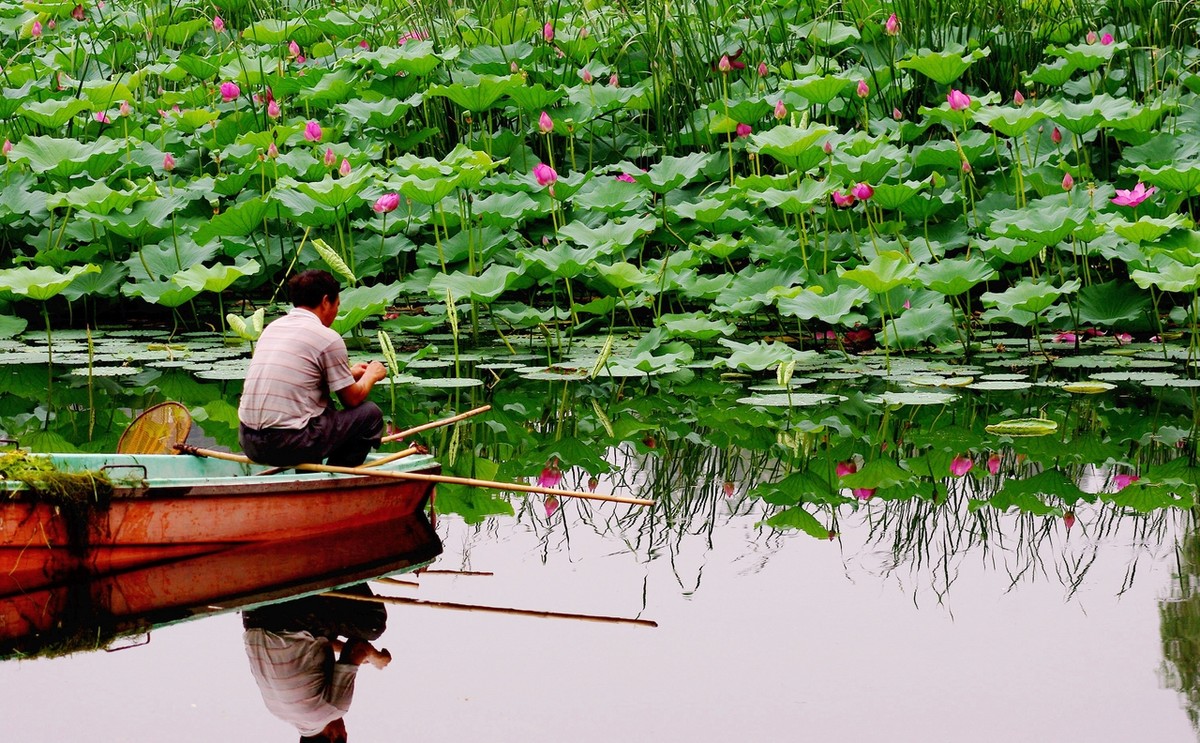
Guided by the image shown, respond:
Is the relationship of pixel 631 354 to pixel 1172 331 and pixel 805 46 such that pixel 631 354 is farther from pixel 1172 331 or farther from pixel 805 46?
pixel 805 46

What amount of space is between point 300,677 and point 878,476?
212cm

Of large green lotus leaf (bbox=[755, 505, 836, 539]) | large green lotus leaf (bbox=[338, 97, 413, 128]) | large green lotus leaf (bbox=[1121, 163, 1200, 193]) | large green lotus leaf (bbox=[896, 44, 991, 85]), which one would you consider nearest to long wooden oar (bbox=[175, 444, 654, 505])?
large green lotus leaf (bbox=[755, 505, 836, 539])

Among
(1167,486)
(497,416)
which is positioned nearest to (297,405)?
(497,416)

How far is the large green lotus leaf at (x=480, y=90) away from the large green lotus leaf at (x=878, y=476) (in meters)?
3.63

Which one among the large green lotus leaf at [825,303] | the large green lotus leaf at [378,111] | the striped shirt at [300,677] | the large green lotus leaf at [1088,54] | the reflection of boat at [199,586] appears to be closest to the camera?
the striped shirt at [300,677]

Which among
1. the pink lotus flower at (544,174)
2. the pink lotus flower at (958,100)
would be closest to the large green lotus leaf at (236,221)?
the pink lotus flower at (544,174)

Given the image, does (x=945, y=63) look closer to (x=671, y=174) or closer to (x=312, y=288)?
(x=671, y=174)

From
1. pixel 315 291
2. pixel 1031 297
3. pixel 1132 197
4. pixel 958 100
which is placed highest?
pixel 958 100

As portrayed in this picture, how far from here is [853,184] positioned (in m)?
6.93

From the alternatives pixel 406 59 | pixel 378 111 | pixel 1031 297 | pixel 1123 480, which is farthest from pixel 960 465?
pixel 406 59

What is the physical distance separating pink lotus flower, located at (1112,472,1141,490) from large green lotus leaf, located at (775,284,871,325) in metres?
1.76

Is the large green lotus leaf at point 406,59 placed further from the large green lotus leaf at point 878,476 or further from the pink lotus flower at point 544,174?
the large green lotus leaf at point 878,476

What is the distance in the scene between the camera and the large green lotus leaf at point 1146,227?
561cm

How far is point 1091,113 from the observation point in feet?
22.0
